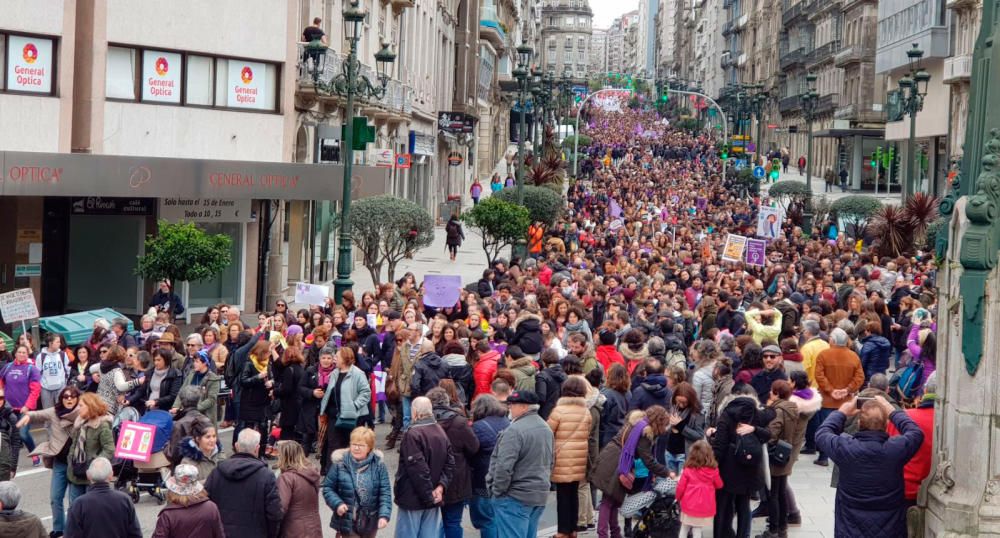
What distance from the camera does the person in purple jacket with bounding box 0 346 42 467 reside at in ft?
50.0

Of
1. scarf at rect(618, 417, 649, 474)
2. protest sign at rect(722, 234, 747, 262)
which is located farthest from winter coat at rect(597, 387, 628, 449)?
protest sign at rect(722, 234, 747, 262)

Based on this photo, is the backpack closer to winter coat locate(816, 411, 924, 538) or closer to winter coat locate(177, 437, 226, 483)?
winter coat locate(816, 411, 924, 538)

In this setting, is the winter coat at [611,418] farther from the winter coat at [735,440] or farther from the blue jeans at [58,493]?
the blue jeans at [58,493]

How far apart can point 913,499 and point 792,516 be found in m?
3.11

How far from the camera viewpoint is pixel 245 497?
9273mm

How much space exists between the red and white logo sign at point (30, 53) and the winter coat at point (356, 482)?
61.5 feet

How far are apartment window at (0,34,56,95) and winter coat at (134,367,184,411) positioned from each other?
1400 cm

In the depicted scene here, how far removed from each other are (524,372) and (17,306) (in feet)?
26.8

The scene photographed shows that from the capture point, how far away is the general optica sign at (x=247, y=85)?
3069 cm

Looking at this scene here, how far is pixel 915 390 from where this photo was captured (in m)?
13.7

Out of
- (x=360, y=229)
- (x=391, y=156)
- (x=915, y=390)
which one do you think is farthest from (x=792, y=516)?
(x=391, y=156)

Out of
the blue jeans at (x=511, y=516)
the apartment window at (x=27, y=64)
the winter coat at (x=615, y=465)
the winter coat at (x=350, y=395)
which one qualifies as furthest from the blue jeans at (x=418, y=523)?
the apartment window at (x=27, y=64)

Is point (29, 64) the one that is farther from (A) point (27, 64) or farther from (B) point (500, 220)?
(B) point (500, 220)

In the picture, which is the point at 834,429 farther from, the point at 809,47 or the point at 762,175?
the point at 809,47
